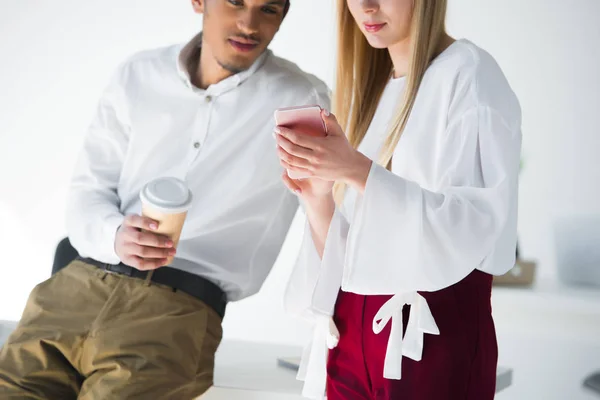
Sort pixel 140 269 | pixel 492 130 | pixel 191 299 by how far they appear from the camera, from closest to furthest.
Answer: pixel 492 130 → pixel 140 269 → pixel 191 299

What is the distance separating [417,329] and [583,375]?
2.26 meters

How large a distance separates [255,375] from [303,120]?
96 cm

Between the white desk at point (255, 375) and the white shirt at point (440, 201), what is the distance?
59cm

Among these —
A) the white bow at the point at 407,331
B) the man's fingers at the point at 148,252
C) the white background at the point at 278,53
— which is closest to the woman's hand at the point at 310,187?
the white bow at the point at 407,331

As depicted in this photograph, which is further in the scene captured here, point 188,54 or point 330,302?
point 188,54

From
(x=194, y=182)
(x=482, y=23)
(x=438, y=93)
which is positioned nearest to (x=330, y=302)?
(x=438, y=93)

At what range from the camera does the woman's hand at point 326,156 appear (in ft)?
3.83

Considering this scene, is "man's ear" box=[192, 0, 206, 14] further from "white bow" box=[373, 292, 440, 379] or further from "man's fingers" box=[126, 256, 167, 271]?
"white bow" box=[373, 292, 440, 379]

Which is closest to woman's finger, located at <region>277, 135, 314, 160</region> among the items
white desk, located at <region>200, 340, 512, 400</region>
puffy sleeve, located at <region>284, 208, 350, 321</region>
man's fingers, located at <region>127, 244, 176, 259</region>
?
puffy sleeve, located at <region>284, 208, 350, 321</region>

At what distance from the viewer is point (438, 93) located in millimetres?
1323

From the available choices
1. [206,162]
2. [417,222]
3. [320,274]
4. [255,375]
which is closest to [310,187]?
[320,274]

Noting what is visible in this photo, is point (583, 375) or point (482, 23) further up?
point (482, 23)

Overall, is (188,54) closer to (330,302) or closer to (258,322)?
(330,302)

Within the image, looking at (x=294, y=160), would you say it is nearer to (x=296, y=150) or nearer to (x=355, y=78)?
(x=296, y=150)
